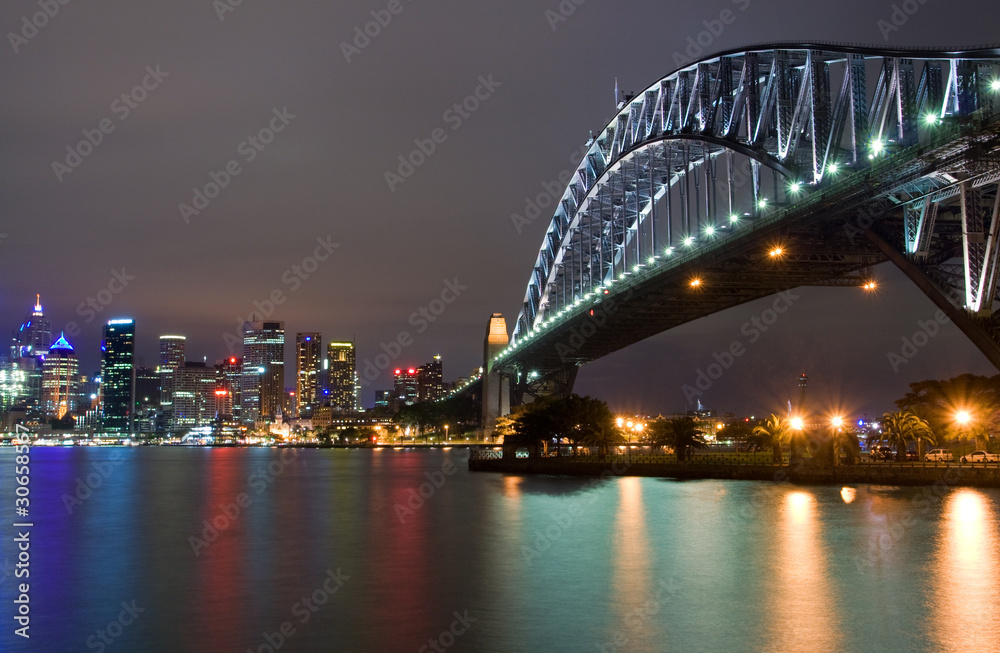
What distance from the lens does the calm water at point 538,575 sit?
19.4 metres

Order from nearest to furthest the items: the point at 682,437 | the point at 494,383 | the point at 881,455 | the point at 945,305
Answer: the point at 945,305 → the point at 881,455 → the point at 682,437 → the point at 494,383

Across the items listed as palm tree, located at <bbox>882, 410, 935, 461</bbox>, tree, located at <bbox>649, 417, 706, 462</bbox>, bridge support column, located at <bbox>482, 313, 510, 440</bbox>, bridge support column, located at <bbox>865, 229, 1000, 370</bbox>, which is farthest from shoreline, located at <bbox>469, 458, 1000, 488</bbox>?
bridge support column, located at <bbox>482, 313, 510, 440</bbox>

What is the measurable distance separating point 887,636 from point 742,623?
2778mm

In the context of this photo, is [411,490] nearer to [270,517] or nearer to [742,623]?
[270,517]

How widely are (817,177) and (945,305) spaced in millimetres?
7496

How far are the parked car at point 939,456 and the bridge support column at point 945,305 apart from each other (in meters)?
18.7

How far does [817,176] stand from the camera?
1480 inches

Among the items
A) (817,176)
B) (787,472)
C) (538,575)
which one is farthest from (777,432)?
(538,575)

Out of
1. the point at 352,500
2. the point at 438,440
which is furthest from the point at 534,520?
the point at 438,440

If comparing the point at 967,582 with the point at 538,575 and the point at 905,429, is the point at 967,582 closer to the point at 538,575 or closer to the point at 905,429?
the point at 538,575

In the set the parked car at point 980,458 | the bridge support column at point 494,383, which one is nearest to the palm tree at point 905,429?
the parked car at point 980,458

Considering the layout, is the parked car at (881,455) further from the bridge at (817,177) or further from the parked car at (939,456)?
the bridge at (817,177)

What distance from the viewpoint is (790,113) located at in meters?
42.0

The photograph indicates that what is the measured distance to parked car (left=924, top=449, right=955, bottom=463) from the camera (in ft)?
169
